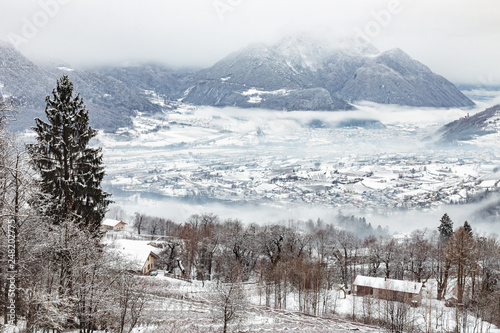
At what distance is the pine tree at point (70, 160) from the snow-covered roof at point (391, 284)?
31.4 m

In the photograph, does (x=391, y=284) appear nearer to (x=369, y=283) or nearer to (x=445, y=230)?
(x=369, y=283)

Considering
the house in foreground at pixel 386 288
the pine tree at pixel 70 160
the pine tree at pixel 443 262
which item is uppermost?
the pine tree at pixel 70 160

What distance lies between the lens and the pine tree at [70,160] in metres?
21.8

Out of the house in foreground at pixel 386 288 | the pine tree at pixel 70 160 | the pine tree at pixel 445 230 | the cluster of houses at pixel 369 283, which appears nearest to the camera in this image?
the pine tree at pixel 70 160

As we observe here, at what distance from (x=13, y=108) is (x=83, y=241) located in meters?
6.08

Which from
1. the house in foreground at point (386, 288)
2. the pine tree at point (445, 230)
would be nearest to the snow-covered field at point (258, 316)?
the house in foreground at point (386, 288)

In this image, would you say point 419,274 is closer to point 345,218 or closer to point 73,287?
point 73,287

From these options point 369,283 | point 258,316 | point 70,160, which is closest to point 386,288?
point 369,283

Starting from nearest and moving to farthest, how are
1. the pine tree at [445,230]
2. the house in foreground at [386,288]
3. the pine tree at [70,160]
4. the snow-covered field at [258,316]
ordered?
the pine tree at [70,160], the snow-covered field at [258,316], the house in foreground at [386,288], the pine tree at [445,230]

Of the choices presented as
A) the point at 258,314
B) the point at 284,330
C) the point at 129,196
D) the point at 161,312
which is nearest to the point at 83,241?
the point at 161,312

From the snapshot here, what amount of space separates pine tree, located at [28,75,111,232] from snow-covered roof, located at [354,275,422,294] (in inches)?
1235

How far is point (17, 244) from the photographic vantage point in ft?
44.7

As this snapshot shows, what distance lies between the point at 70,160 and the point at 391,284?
3608 cm

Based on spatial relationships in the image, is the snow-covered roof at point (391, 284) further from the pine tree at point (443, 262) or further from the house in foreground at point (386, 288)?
the pine tree at point (443, 262)
